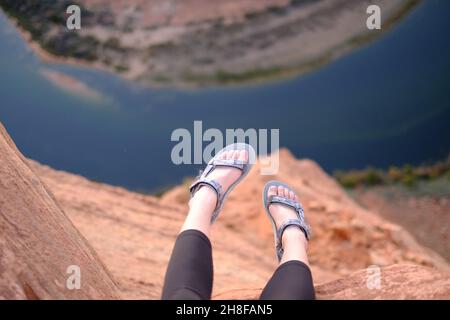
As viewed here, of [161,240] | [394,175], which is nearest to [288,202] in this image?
[161,240]

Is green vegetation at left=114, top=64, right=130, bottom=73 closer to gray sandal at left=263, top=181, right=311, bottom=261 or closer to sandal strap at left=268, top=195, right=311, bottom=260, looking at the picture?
gray sandal at left=263, top=181, right=311, bottom=261

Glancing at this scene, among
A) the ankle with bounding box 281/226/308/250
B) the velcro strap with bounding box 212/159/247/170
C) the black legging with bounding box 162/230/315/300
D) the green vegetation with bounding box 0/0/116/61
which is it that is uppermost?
the green vegetation with bounding box 0/0/116/61

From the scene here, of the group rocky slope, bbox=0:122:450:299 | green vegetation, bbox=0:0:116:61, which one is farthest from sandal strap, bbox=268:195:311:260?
green vegetation, bbox=0:0:116:61

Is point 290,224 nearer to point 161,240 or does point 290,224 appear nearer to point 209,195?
point 209,195
